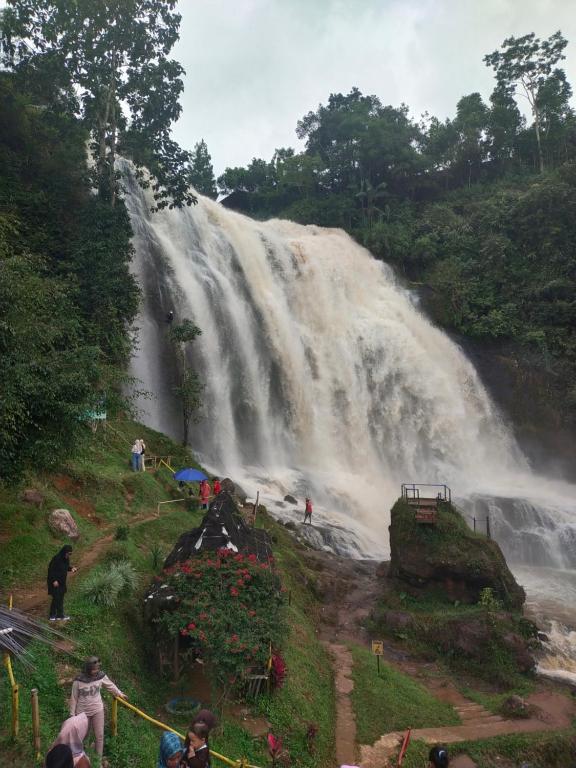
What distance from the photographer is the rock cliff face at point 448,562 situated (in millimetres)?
15148

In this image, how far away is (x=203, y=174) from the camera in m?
54.8

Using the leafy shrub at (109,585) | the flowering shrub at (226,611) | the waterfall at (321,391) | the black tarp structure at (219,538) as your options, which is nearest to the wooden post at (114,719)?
the flowering shrub at (226,611)

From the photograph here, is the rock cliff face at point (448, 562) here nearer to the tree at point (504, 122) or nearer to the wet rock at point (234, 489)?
the wet rock at point (234, 489)

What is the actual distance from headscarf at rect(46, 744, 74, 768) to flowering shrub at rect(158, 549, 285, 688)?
9.62 feet

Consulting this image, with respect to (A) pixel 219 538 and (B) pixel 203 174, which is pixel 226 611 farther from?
(B) pixel 203 174

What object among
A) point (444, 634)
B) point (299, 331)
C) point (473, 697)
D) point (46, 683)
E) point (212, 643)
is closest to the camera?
point (46, 683)

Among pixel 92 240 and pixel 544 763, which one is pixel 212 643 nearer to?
pixel 544 763

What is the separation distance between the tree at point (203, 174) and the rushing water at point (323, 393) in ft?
70.0

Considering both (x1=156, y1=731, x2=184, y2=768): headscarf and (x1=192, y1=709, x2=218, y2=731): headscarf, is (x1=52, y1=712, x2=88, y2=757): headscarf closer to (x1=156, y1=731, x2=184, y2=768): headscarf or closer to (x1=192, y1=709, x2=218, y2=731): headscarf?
(x1=156, y1=731, x2=184, y2=768): headscarf

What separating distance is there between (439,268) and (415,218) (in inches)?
352

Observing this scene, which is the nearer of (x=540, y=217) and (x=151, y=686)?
(x=151, y=686)

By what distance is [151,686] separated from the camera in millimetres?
7711

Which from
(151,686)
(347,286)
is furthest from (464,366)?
(151,686)

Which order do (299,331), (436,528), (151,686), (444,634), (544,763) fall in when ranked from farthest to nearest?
(299,331), (436,528), (444,634), (544,763), (151,686)
